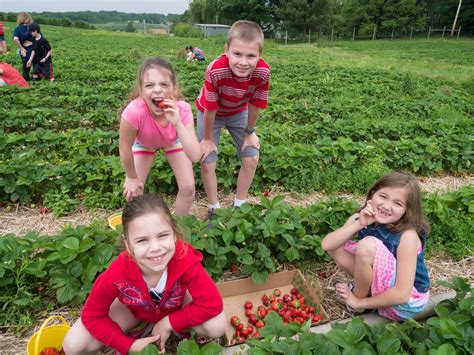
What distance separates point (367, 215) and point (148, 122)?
173cm

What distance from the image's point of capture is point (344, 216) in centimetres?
324

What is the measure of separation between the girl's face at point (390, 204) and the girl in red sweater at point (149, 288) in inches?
44.5

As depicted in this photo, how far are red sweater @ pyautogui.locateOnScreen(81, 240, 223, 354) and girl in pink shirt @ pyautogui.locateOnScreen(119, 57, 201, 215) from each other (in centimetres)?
91

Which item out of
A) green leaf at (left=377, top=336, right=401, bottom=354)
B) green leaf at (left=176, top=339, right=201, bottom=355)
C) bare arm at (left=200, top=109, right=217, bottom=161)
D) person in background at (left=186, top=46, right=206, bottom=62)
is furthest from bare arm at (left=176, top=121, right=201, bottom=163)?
person in background at (left=186, top=46, right=206, bottom=62)

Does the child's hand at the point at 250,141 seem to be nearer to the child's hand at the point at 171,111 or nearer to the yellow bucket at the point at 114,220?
the child's hand at the point at 171,111

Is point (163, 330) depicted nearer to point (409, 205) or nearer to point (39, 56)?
point (409, 205)

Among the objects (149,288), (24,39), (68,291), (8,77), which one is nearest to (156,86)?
(149,288)

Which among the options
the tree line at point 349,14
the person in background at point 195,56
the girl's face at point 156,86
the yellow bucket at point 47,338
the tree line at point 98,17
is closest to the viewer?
the yellow bucket at point 47,338

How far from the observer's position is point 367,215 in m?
2.33

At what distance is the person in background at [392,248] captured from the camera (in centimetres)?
223

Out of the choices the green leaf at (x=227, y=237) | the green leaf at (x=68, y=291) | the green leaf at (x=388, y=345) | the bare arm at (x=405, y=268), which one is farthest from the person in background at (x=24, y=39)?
the green leaf at (x=388, y=345)

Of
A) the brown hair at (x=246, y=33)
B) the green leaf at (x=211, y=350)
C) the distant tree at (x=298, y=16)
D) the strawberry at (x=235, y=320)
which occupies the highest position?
the distant tree at (x=298, y=16)

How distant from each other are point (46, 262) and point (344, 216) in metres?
2.40

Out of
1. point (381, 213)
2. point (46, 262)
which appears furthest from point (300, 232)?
point (46, 262)
